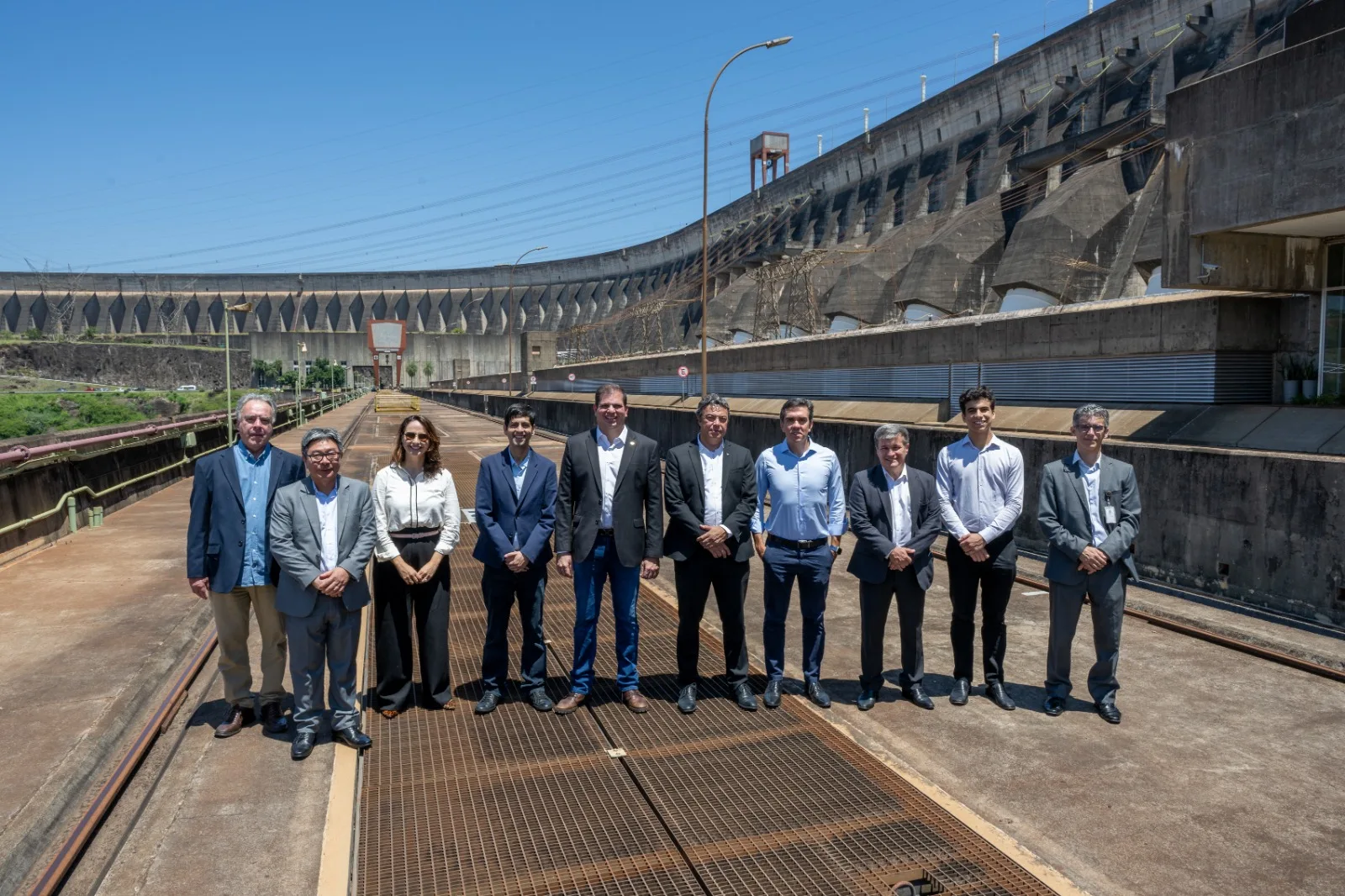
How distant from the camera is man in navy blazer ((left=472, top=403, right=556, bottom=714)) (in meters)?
5.64

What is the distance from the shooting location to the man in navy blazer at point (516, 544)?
222 inches

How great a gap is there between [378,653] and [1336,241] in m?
10.3

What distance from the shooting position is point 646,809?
4461mm

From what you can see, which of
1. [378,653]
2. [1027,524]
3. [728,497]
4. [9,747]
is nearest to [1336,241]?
[1027,524]

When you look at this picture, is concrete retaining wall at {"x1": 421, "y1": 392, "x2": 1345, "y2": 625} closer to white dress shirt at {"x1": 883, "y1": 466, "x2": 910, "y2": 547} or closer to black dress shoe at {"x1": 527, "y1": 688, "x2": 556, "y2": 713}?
white dress shirt at {"x1": 883, "y1": 466, "x2": 910, "y2": 547}

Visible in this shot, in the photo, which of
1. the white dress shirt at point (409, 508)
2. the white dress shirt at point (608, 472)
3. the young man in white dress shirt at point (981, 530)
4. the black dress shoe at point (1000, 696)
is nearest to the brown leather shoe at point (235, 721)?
the white dress shirt at point (409, 508)

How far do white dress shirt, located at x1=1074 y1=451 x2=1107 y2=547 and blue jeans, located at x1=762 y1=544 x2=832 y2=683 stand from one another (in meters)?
1.65

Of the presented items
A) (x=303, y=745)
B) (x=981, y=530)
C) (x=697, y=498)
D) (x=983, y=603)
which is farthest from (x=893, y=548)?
(x=303, y=745)

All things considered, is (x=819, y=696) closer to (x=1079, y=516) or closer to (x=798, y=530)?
(x=798, y=530)

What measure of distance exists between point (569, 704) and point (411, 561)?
4.38 feet

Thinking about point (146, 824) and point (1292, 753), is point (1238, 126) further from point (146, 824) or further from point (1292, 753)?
point (146, 824)

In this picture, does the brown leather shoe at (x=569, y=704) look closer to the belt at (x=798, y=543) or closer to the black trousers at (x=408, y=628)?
the black trousers at (x=408, y=628)

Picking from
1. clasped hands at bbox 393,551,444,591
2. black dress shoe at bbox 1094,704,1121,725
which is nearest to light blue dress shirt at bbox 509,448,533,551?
clasped hands at bbox 393,551,444,591

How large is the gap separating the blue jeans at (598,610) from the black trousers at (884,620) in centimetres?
148
